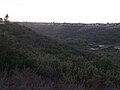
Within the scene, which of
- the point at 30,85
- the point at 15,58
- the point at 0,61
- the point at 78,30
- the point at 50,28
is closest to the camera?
the point at 30,85

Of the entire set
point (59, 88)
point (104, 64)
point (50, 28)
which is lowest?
point (50, 28)

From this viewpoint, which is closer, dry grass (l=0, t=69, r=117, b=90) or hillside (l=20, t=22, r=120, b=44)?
dry grass (l=0, t=69, r=117, b=90)

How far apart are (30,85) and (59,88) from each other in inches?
31.1

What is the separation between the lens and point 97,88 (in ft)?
29.3

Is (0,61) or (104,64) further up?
(0,61)

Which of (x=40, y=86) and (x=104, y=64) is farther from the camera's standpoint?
(x=104, y=64)

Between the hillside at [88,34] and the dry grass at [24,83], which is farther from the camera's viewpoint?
the hillside at [88,34]

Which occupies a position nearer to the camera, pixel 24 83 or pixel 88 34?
pixel 24 83

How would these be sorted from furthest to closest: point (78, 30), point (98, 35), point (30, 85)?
point (78, 30) → point (98, 35) → point (30, 85)

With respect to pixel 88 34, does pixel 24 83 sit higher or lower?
higher

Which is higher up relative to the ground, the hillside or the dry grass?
the dry grass

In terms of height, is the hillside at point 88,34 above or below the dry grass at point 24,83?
below

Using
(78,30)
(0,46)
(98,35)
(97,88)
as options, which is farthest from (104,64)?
(78,30)

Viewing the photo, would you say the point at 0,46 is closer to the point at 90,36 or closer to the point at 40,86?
the point at 40,86
